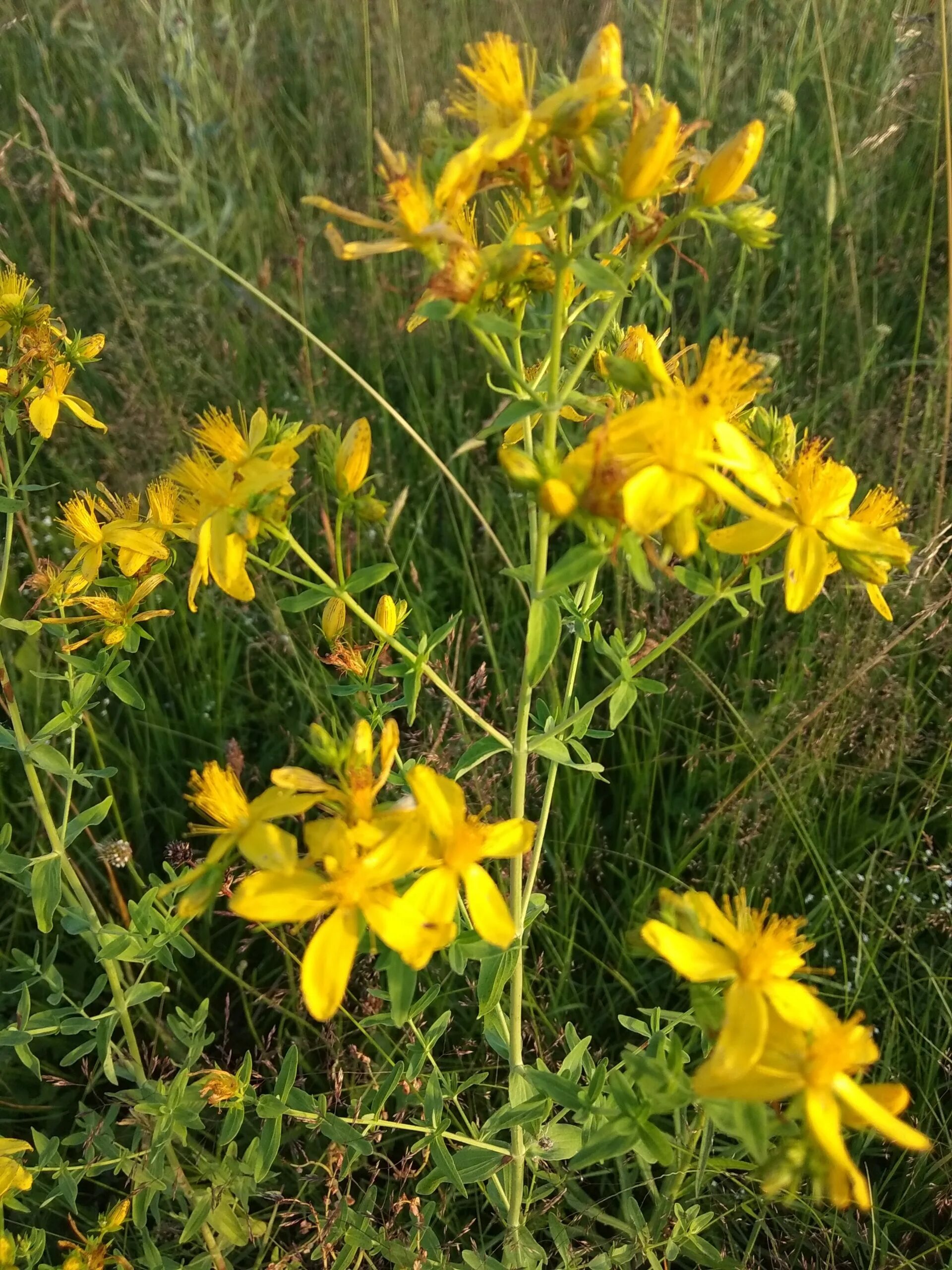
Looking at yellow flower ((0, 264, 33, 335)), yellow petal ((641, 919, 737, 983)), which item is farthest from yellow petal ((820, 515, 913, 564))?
yellow flower ((0, 264, 33, 335))

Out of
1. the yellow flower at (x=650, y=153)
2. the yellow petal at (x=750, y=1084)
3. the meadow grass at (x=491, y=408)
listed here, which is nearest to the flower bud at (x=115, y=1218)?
the meadow grass at (x=491, y=408)

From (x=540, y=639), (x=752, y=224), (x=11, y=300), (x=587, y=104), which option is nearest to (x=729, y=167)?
(x=752, y=224)

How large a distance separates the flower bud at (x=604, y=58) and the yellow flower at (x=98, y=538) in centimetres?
82

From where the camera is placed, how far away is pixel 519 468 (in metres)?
0.92

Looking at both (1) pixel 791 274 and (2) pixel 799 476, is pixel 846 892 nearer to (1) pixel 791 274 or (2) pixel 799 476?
(2) pixel 799 476

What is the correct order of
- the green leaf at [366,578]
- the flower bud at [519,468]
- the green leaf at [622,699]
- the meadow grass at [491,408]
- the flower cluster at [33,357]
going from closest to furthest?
the flower bud at [519,468] → the green leaf at [366,578] → the green leaf at [622,699] → the flower cluster at [33,357] → the meadow grass at [491,408]

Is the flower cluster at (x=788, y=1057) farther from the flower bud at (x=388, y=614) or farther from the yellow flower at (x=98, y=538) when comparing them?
the yellow flower at (x=98, y=538)

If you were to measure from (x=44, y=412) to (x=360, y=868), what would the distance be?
39.6 inches

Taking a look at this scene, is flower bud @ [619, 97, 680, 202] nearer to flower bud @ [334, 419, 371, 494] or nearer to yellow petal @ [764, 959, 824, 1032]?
flower bud @ [334, 419, 371, 494]

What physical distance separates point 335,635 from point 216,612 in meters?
1.07

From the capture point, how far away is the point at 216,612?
2.25 metres

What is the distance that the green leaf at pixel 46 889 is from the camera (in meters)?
1.34

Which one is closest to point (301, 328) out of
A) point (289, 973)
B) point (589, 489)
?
point (589, 489)

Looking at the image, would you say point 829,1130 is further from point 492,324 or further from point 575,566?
point 492,324
